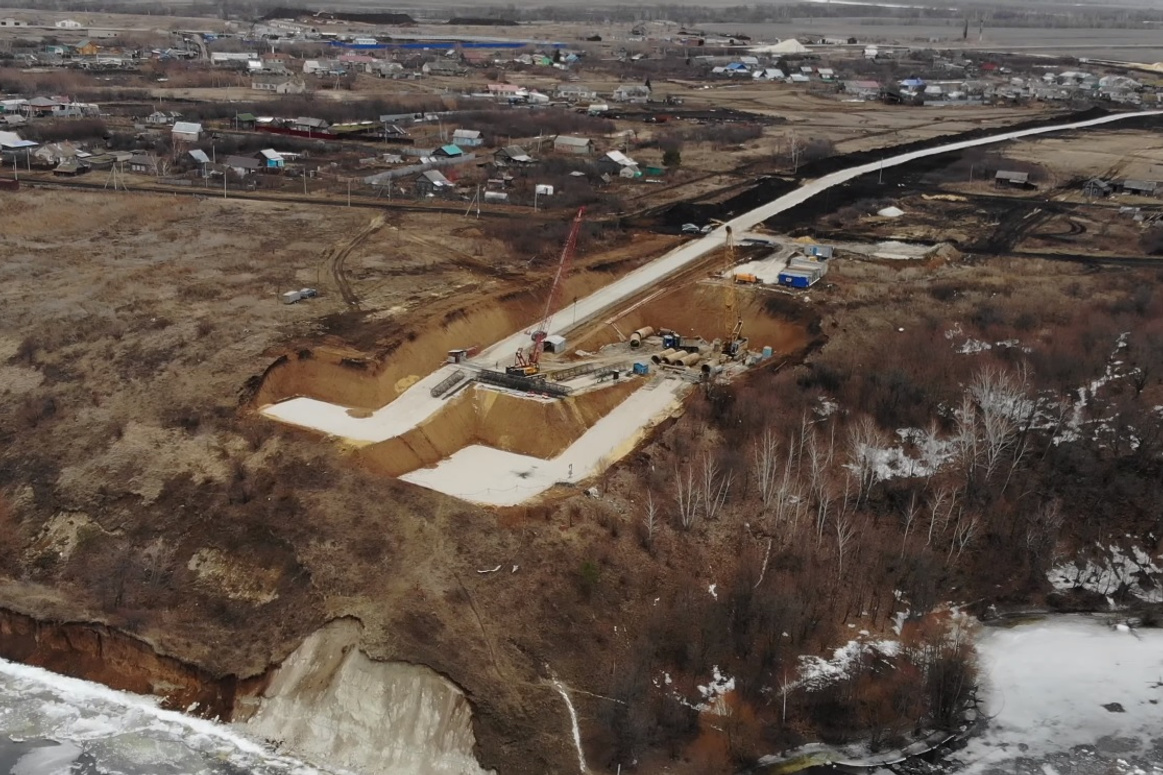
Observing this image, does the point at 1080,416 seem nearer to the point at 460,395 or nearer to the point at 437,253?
the point at 460,395

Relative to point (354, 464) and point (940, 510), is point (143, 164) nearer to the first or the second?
point (354, 464)

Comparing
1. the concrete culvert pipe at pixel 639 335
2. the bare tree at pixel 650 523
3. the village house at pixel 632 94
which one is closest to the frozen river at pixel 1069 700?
the bare tree at pixel 650 523

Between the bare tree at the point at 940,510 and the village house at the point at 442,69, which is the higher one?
the village house at the point at 442,69

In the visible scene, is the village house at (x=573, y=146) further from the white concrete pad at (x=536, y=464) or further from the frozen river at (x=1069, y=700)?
the frozen river at (x=1069, y=700)

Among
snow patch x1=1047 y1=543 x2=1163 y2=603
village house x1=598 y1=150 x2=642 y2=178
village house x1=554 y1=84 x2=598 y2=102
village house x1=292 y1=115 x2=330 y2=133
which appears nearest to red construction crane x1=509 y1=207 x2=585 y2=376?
snow patch x1=1047 y1=543 x2=1163 y2=603

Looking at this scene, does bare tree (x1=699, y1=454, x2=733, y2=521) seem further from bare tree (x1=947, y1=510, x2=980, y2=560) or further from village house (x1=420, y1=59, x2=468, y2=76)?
village house (x1=420, y1=59, x2=468, y2=76)

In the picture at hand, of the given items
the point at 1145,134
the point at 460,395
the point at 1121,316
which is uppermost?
the point at 1145,134

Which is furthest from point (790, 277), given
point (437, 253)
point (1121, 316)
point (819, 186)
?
point (819, 186)
